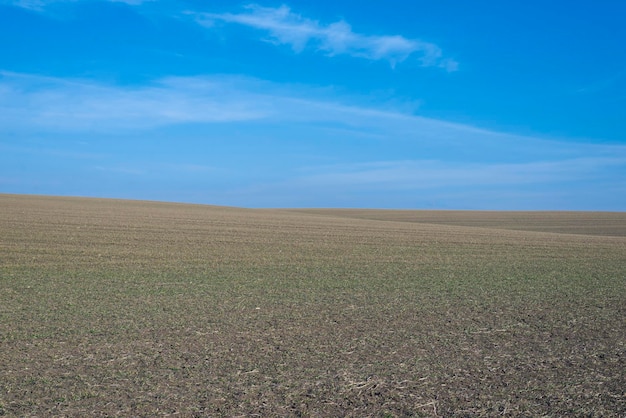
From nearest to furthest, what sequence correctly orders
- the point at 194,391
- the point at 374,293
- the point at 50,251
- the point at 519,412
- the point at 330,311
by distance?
1. the point at 519,412
2. the point at 194,391
3. the point at 330,311
4. the point at 374,293
5. the point at 50,251

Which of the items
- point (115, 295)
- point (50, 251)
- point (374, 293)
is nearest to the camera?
point (115, 295)

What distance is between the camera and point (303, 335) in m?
9.47

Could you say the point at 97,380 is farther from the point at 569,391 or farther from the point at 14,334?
the point at 569,391

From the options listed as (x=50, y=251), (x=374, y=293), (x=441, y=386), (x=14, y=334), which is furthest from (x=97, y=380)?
(x=50, y=251)

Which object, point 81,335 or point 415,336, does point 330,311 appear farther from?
point 81,335

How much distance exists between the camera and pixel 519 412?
6.10 m

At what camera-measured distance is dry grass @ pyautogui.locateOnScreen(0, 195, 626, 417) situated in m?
6.43

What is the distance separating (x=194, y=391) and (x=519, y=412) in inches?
140

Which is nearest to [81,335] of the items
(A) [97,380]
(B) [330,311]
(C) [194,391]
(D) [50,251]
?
(A) [97,380]

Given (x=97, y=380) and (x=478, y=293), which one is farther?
(x=478, y=293)

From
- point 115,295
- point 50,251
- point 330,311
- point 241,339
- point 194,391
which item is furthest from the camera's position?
point 50,251

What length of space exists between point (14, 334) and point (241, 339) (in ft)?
11.8

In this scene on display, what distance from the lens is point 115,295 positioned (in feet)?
42.5

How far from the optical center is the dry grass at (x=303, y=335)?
6430 mm
